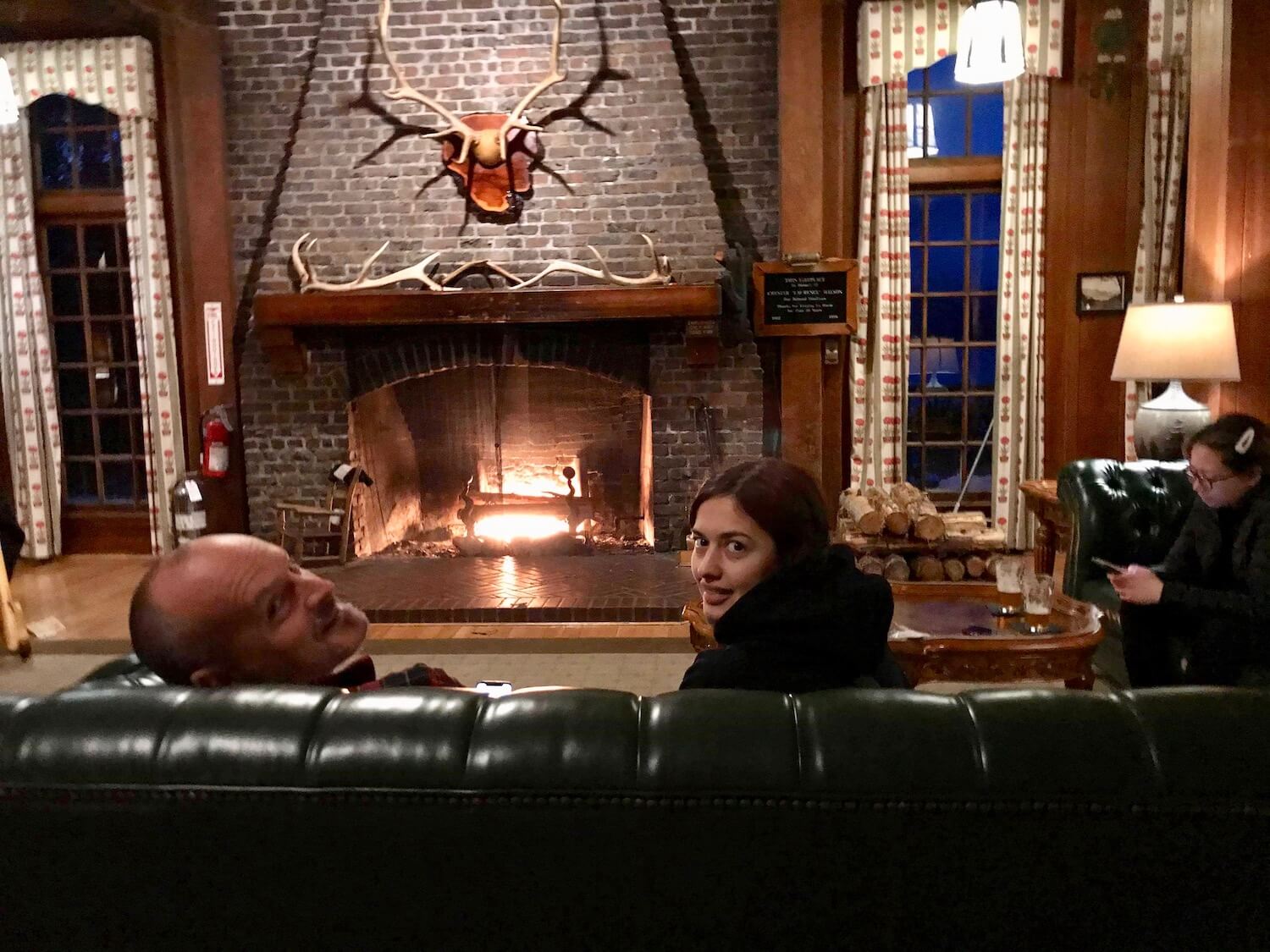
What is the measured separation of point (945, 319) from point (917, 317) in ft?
0.51

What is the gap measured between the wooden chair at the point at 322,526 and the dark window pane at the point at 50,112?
261 cm

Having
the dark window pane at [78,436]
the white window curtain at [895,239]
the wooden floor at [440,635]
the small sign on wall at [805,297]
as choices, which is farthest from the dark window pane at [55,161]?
the white window curtain at [895,239]

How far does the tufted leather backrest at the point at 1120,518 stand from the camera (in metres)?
3.16

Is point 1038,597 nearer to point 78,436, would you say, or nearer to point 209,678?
point 209,678

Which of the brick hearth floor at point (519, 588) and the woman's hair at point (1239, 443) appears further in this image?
the brick hearth floor at point (519, 588)

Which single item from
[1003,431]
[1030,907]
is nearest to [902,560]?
[1003,431]

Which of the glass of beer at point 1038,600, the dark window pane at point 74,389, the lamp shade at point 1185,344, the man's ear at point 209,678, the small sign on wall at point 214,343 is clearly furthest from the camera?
the dark window pane at point 74,389

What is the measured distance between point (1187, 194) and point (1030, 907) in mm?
4459

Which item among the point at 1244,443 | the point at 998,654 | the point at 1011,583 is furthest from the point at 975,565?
the point at 1244,443

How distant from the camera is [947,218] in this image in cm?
521

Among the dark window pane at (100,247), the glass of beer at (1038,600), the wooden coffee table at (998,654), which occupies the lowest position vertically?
the wooden coffee table at (998,654)

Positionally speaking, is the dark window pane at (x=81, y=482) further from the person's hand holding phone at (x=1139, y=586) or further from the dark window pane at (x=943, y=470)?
the person's hand holding phone at (x=1139, y=586)

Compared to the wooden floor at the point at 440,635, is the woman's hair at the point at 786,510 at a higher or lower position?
higher

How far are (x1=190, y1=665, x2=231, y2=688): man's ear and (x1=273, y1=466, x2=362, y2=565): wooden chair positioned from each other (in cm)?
394
